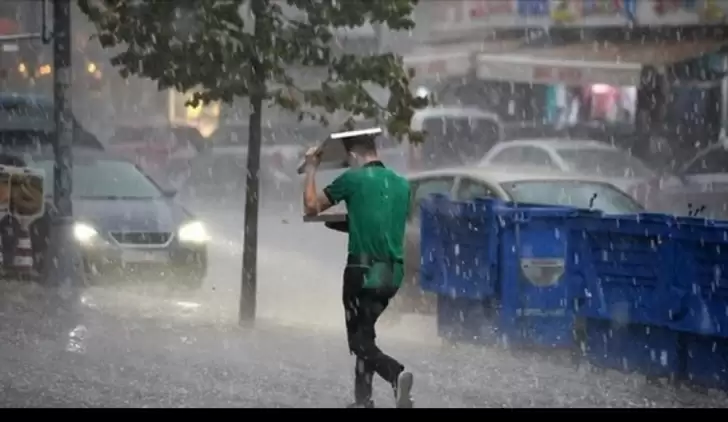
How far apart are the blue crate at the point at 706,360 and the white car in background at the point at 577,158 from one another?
5296mm

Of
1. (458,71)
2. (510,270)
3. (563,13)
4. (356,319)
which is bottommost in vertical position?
(510,270)

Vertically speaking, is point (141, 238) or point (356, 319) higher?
point (356, 319)

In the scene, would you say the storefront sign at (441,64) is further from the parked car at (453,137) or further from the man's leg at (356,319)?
the man's leg at (356,319)

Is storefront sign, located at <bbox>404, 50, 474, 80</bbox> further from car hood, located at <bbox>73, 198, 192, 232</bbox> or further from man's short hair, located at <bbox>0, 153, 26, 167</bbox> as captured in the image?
man's short hair, located at <bbox>0, 153, 26, 167</bbox>

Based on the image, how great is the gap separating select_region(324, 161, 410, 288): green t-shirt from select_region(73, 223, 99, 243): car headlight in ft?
16.8

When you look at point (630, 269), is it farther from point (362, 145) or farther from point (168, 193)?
Answer: point (168, 193)

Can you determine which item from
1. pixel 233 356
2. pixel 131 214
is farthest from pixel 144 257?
pixel 233 356

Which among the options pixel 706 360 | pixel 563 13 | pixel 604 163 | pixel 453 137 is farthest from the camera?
pixel 563 13

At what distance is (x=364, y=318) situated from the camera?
7727 millimetres

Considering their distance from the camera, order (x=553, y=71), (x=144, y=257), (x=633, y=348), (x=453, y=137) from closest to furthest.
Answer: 1. (x=633, y=348)
2. (x=144, y=257)
3. (x=453, y=137)
4. (x=553, y=71)

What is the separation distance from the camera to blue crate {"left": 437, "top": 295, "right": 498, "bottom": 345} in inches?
410

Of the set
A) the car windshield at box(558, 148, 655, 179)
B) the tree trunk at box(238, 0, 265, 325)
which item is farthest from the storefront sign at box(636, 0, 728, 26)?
the tree trunk at box(238, 0, 265, 325)

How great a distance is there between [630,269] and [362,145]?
2.38 m

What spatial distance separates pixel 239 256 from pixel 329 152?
5.24 m
